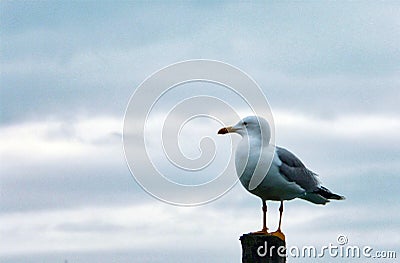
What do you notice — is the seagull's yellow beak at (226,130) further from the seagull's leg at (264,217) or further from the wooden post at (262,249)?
the wooden post at (262,249)

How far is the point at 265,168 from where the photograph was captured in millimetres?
13234

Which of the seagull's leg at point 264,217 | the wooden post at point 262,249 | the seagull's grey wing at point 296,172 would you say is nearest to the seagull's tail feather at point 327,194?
the seagull's grey wing at point 296,172

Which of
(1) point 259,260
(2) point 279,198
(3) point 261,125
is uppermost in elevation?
(3) point 261,125

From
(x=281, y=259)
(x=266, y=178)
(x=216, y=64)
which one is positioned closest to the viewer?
(x=281, y=259)

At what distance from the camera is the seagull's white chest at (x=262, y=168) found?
1292 centimetres

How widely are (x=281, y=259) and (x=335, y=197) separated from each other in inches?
219

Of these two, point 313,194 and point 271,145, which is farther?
point 313,194

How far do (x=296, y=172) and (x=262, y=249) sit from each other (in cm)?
469

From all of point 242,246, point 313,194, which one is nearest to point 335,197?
point 313,194

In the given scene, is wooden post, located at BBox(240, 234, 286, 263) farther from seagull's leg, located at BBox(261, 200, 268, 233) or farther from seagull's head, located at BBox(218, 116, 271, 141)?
seagull's head, located at BBox(218, 116, 271, 141)

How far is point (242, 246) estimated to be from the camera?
9.55 m

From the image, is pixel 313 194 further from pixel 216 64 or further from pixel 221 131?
pixel 216 64

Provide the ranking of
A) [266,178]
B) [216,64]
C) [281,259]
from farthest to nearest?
[266,178]
[216,64]
[281,259]

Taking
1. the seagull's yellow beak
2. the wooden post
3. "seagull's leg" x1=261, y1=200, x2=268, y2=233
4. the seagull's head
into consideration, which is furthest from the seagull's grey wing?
the wooden post
